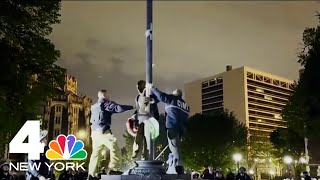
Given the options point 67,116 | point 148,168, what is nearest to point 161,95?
point 148,168

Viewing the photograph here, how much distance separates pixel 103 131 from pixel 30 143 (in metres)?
2.27

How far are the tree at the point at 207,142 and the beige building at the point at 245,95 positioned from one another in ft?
279

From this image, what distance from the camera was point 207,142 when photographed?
5662cm

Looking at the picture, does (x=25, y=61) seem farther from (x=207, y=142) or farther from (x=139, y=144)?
(x=207, y=142)

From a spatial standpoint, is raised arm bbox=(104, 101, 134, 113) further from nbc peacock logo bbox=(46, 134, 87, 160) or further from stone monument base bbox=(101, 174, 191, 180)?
nbc peacock logo bbox=(46, 134, 87, 160)

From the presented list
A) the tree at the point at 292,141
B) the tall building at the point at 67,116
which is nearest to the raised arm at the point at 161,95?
the tree at the point at 292,141

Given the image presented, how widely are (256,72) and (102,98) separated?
485 feet

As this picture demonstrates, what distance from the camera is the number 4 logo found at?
11.7 metres

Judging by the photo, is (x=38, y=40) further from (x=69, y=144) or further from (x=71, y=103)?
(x=71, y=103)

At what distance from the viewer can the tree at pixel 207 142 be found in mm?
56719

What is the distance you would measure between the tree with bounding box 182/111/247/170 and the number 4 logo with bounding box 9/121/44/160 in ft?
141

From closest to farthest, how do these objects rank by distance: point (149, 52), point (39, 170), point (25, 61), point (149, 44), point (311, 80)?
point (39, 170)
point (149, 52)
point (149, 44)
point (25, 61)
point (311, 80)

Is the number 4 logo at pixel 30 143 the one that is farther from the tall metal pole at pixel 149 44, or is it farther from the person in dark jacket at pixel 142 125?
the tall metal pole at pixel 149 44

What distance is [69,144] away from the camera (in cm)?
1577
